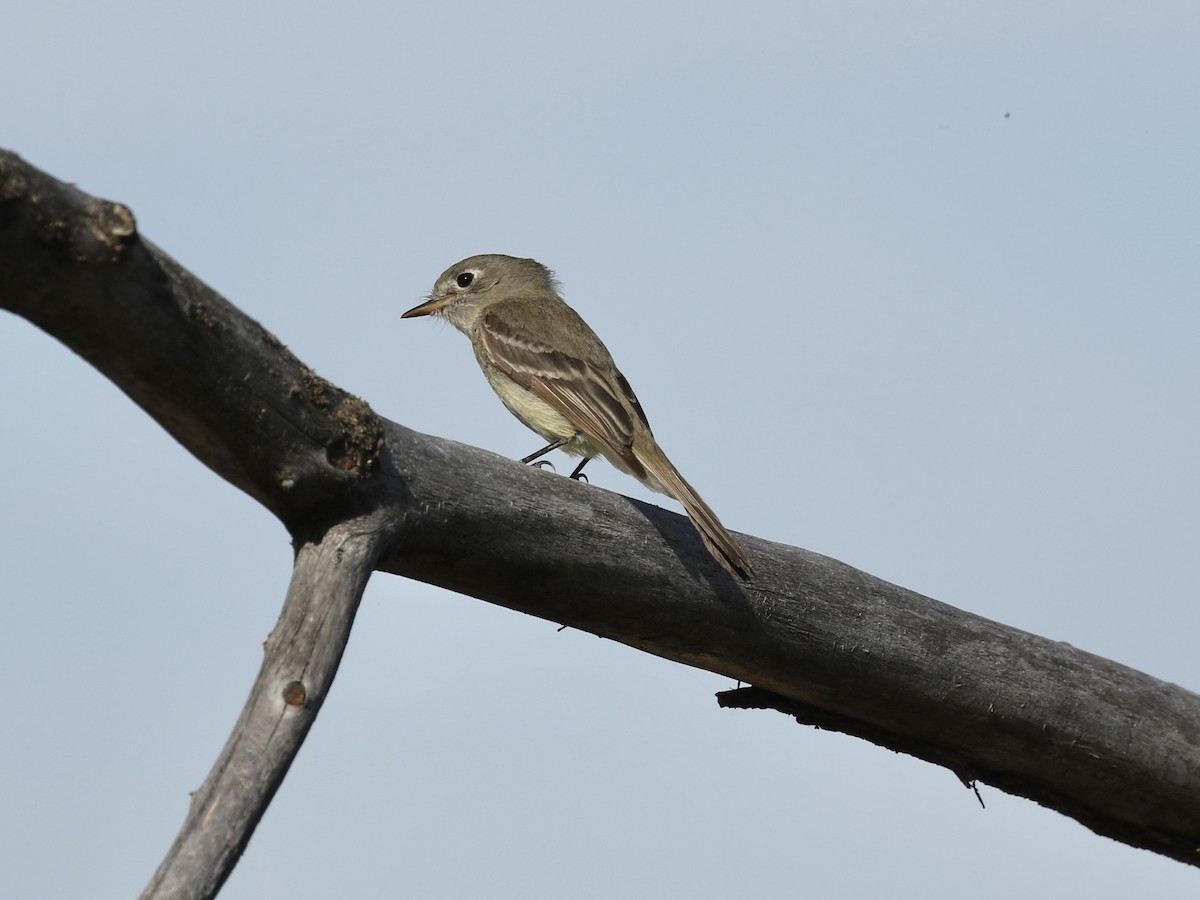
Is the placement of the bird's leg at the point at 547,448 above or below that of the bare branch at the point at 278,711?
above

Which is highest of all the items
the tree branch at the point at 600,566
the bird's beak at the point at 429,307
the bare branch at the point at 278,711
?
the bird's beak at the point at 429,307

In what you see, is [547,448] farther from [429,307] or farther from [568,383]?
[429,307]

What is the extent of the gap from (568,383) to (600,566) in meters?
3.23

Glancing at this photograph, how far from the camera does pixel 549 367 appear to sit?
852cm

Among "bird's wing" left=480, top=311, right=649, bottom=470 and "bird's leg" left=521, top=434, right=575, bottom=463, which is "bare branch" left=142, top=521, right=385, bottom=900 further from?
"bird's leg" left=521, top=434, right=575, bottom=463

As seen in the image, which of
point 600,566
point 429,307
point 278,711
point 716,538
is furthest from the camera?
point 429,307

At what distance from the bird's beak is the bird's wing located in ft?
3.91

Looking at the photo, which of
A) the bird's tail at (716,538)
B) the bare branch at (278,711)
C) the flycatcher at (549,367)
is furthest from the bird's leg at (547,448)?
the bare branch at (278,711)

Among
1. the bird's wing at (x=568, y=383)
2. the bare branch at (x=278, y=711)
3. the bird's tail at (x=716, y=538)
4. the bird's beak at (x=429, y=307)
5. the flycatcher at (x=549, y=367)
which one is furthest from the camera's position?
the bird's beak at (x=429, y=307)

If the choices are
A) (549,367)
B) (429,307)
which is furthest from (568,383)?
(429,307)

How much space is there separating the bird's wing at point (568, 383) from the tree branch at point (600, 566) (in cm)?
→ 169

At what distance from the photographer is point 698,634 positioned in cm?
555

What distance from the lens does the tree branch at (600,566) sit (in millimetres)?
3584

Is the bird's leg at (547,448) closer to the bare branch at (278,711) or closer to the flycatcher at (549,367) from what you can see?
the flycatcher at (549,367)
